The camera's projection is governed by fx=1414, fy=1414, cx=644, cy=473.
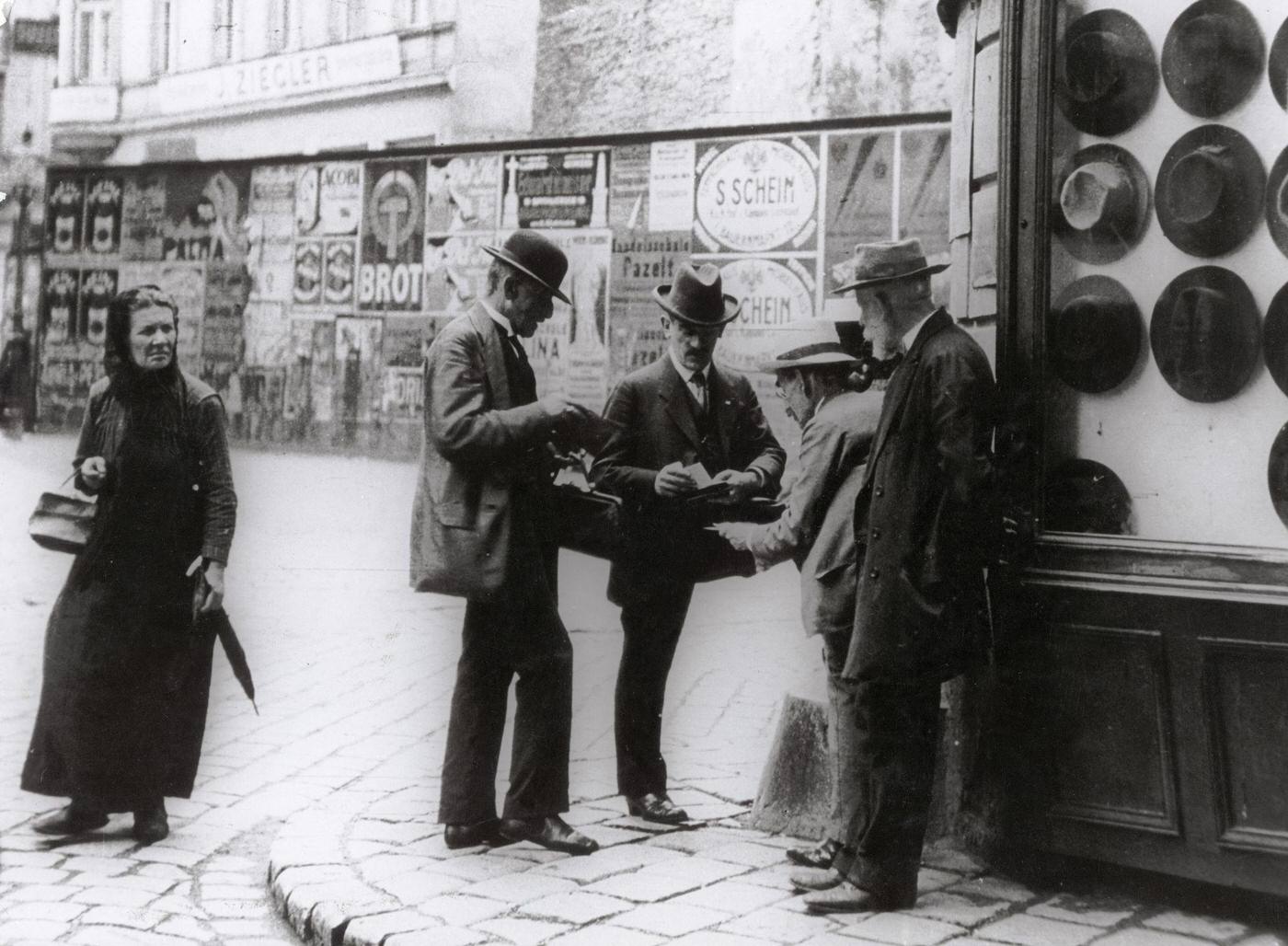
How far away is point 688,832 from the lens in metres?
4.98

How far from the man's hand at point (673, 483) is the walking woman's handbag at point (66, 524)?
6.68 ft

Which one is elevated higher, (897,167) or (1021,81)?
(897,167)

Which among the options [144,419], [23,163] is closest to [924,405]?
[144,419]

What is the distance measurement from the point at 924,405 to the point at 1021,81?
134cm

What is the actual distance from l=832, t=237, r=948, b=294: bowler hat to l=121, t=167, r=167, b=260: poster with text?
16.9 feet

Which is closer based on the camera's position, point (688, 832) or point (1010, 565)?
point (1010, 565)

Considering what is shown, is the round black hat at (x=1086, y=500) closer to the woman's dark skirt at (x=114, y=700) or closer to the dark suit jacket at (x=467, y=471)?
the dark suit jacket at (x=467, y=471)

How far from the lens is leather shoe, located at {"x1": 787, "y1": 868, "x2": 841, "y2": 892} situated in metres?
4.23

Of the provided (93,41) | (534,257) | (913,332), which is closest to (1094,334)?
(913,332)

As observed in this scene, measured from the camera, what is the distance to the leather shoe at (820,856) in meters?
4.54

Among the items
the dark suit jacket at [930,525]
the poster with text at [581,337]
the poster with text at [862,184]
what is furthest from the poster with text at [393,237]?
the dark suit jacket at [930,525]

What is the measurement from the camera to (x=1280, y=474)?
4227mm

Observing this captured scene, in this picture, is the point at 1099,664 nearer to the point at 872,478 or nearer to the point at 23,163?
the point at 872,478

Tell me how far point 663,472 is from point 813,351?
2.49 ft
